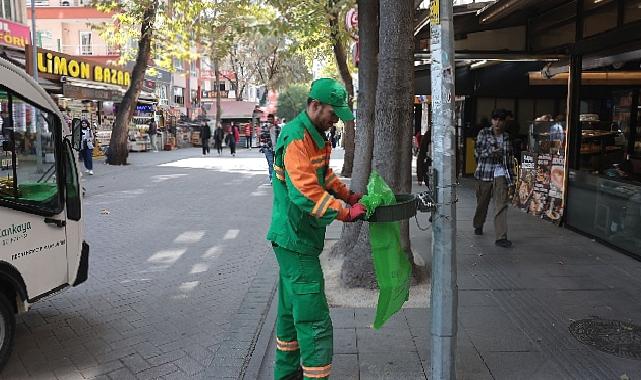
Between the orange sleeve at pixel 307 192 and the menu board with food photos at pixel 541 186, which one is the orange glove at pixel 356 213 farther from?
the menu board with food photos at pixel 541 186

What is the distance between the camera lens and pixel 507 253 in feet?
23.8

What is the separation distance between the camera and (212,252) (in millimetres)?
7879

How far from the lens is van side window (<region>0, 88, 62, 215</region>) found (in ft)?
13.9

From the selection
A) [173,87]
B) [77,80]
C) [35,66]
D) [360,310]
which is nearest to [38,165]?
[360,310]

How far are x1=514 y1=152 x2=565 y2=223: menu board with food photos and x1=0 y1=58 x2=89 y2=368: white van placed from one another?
7.05m

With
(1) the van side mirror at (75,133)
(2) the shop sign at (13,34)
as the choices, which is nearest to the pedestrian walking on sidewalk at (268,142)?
(1) the van side mirror at (75,133)

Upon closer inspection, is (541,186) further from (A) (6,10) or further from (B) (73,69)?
(A) (6,10)

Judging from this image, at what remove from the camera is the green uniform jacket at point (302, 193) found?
3.11 meters

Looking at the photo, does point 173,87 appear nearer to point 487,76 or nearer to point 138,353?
point 487,76

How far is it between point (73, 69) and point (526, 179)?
17.8 metres

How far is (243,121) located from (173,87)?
6771 millimetres

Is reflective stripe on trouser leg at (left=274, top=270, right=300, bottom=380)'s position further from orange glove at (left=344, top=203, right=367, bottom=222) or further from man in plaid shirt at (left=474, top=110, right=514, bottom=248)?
man in plaid shirt at (left=474, top=110, right=514, bottom=248)

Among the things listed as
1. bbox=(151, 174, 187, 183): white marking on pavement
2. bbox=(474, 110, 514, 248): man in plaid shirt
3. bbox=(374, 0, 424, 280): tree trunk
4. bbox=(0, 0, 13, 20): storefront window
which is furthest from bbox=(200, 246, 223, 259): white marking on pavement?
bbox=(0, 0, 13, 20): storefront window

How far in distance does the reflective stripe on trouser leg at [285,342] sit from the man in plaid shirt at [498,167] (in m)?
4.76
